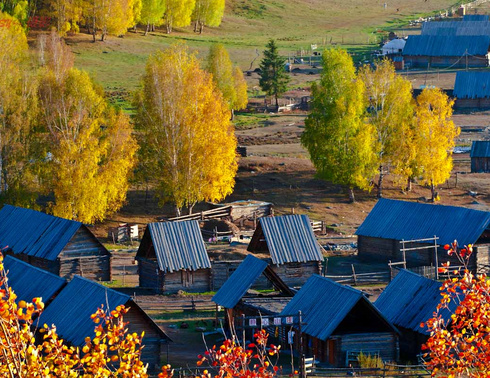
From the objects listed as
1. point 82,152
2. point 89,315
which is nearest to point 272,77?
point 82,152

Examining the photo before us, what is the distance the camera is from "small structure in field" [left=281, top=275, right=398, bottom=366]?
34.8 meters

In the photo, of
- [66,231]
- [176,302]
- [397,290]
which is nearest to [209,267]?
[176,302]

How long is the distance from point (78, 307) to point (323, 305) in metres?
8.26

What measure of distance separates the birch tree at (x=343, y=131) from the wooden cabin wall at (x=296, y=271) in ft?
56.5

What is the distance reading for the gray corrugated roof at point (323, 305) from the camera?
3469 centimetres

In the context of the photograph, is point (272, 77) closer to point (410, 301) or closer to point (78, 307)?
point (410, 301)

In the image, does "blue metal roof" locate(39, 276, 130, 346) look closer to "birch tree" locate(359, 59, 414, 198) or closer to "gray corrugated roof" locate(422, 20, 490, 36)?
"birch tree" locate(359, 59, 414, 198)

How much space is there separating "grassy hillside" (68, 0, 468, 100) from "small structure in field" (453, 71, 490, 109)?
29.0 m

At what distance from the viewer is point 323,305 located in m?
35.7

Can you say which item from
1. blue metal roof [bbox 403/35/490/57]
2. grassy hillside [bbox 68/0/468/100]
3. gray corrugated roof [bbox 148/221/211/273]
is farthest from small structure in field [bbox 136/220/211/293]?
blue metal roof [bbox 403/35/490/57]

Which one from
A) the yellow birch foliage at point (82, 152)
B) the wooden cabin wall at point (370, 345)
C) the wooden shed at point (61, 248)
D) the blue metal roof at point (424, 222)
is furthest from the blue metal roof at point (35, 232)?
the wooden cabin wall at point (370, 345)

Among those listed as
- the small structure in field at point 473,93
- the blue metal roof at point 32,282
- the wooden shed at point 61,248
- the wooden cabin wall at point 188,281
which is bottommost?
the wooden cabin wall at point 188,281

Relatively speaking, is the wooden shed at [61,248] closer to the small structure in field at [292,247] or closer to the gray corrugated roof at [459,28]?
the small structure in field at [292,247]

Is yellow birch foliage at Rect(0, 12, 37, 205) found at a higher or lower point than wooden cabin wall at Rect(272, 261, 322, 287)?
higher
